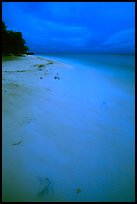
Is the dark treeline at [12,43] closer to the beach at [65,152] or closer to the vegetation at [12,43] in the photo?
the vegetation at [12,43]

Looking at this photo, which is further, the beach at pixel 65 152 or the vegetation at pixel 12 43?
the vegetation at pixel 12 43

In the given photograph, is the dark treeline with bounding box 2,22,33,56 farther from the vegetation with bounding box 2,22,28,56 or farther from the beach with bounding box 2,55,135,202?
the beach with bounding box 2,55,135,202

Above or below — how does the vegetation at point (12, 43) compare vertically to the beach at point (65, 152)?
above

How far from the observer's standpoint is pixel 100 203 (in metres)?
2.00

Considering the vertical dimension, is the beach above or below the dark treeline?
below

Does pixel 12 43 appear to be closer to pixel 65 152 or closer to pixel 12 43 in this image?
pixel 12 43

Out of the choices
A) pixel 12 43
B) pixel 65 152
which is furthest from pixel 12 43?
pixel 65 152

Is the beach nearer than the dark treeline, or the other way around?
the beach

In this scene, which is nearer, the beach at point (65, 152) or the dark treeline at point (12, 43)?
the beach at point (65, 152)

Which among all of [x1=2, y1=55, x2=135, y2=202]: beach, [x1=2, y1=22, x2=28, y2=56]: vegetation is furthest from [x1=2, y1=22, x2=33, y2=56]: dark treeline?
[x1=2, y1=55, x2=135, y2=202]: beach

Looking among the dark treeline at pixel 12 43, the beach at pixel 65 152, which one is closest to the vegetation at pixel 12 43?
the dark treeline at pixel 12 43

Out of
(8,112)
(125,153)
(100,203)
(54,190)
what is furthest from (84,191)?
(8,112)

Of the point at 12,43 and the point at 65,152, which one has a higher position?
the point at 12,43

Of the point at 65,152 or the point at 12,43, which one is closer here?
the point at 65,152
